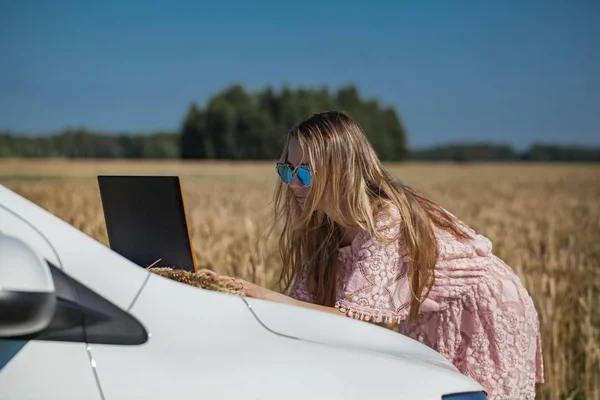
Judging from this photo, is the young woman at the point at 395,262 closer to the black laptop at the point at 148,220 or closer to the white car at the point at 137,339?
the black laptop at the point at 148,220

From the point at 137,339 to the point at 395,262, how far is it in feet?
3.40

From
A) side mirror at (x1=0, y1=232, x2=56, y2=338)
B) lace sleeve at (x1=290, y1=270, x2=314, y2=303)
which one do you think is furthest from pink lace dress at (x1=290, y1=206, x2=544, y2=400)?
side mirror at (x1=0, y1=232, x2=56, y2=338)

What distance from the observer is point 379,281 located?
2102mm

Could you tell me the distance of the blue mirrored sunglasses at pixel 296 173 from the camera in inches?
88.7

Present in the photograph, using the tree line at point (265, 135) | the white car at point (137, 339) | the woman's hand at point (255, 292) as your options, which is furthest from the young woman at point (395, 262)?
the tree line at point (265, 135)

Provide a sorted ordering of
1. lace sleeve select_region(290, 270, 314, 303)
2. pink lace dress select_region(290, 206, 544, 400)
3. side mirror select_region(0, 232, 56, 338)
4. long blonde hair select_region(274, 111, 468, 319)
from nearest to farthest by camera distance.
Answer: side mirror select_region(0, 232, 56, 338) → long blonde hair select_region(274, 111, 468, 319) → pink lace dress select_region(290, 206, 544, 400) → lace sleeve select_region(290, 270, 314, 303)

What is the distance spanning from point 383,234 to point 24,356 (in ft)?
3.85

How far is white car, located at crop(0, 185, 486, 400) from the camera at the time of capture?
1.21m

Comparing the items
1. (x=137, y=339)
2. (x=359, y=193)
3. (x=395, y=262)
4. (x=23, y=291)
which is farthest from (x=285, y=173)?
(x=23, y=291)

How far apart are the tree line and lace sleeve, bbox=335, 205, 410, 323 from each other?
166 feet

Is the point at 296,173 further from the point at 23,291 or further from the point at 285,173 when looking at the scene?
the point at 23,291

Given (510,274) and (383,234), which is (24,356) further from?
(510,274)

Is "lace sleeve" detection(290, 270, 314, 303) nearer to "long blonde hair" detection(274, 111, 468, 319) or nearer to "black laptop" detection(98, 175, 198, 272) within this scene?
"long blonde hair" detection(274, 111, 468, 319)

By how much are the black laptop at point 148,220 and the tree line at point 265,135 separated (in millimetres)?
50580
